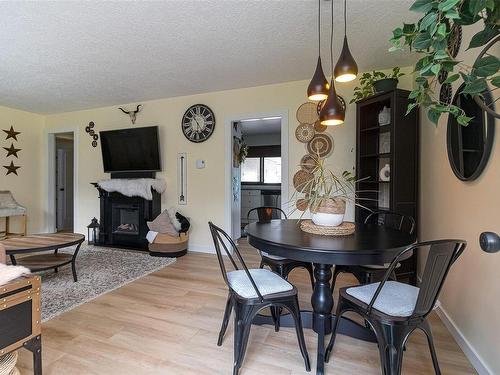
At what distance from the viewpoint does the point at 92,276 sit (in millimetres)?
3002

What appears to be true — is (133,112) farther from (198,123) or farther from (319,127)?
(319,127)

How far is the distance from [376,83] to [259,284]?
2496 mm

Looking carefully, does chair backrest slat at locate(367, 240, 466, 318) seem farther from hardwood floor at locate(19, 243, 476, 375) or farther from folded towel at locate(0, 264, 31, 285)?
folded towel at locate(0, 264, 31, 285)

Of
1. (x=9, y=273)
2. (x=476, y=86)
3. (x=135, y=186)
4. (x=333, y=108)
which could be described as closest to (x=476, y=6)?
(x=476, y=86)

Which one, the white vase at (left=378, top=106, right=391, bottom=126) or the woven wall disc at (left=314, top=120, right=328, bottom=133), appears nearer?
the white vase at (left=378, top=106, right=391, bottom=126)

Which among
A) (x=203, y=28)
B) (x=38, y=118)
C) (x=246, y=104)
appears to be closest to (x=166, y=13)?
(x=203, y=28)

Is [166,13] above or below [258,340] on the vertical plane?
above

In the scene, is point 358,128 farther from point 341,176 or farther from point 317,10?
point 317,10

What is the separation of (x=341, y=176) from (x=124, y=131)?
361 centimetres

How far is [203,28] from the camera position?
230cm

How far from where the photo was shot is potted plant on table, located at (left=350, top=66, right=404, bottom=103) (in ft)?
8.91

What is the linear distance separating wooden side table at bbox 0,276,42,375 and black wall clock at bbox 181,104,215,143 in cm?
313

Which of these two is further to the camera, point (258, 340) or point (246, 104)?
point (246, 104)

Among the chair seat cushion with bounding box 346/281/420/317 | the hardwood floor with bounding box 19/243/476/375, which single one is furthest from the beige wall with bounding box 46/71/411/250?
the chair seat cushion with bounding box 346/281/420/317
